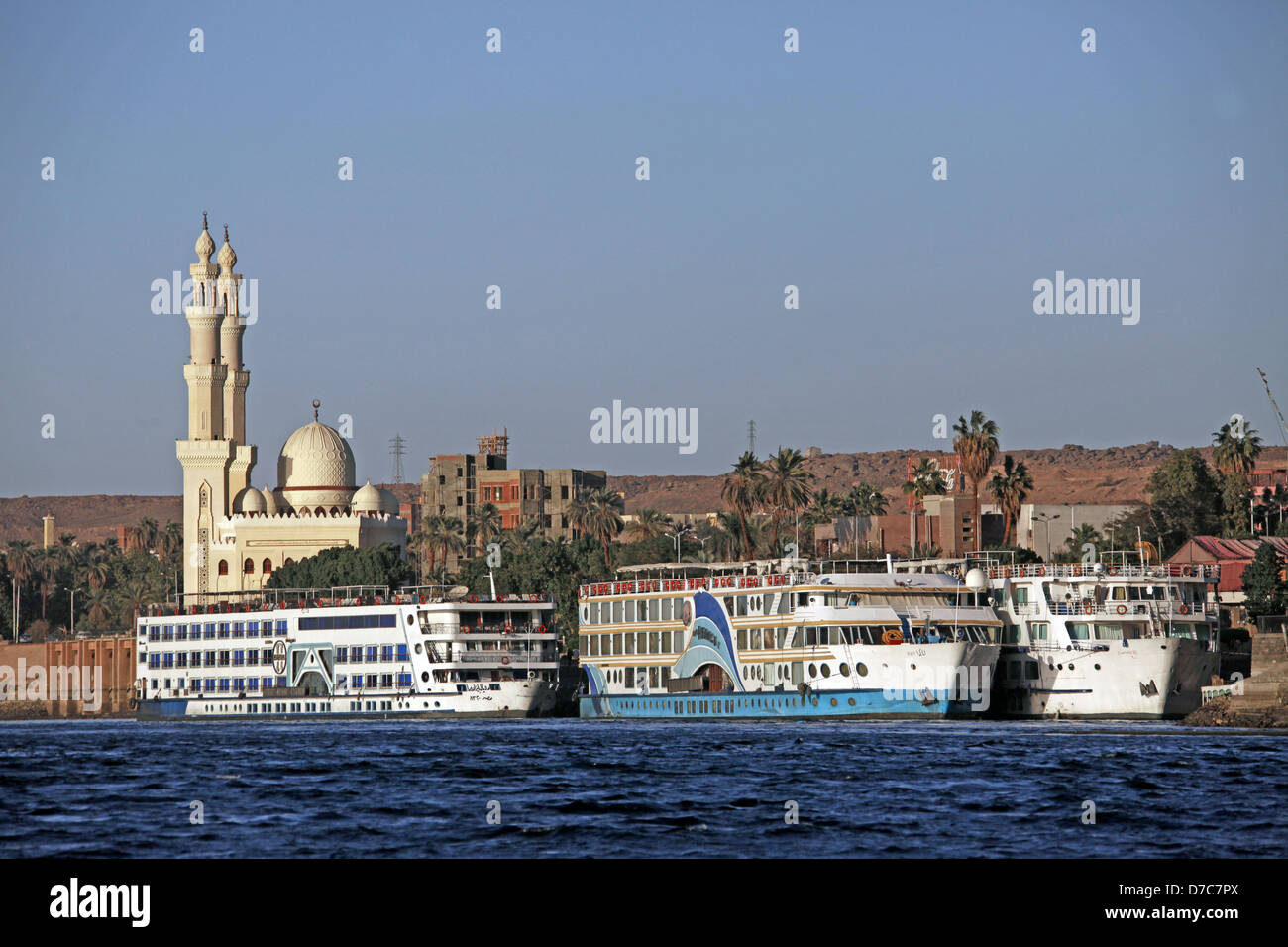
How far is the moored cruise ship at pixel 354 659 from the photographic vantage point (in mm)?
111062

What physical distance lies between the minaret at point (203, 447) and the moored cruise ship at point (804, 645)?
66987 mm

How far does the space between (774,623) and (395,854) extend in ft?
181

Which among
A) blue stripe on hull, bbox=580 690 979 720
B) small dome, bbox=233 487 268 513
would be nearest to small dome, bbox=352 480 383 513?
small dome, bbox=233 487 268 513

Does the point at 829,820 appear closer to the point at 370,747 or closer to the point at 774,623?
the point at 370,747

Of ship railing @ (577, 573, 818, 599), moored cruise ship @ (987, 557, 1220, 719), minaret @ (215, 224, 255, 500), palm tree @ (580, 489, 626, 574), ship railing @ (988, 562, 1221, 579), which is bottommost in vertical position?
moored cruise ship @ (987, 557, 1220, 719)

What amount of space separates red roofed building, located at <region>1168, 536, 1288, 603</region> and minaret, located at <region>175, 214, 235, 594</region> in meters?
79.4

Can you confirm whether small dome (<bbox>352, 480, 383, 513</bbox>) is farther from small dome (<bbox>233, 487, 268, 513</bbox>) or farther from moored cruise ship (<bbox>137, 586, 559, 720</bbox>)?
moored cruise ship (<bbox>137, 586, 559, 720</bbox>)

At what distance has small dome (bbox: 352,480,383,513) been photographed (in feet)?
545

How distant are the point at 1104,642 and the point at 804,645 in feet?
46.5

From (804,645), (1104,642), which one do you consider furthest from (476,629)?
(1104,642)

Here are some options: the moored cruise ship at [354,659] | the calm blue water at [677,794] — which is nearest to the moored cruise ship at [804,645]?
the calm blue water at [677,794]

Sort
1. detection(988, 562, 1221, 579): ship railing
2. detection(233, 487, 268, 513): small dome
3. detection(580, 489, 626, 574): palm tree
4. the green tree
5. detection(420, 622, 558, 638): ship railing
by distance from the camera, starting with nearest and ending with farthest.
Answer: detection(988, 562, 1221, 579): ship railing, the green tree, detection(420, 622, 558, 638): ship railing, detection(233, 487, 268, 513): small dome, detection(580, 489, 626, 574): palm tree

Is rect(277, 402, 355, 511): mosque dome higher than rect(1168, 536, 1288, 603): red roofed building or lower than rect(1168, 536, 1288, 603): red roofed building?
higher
